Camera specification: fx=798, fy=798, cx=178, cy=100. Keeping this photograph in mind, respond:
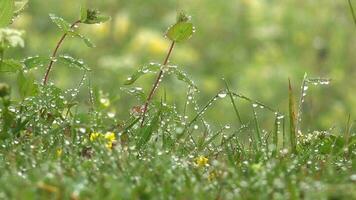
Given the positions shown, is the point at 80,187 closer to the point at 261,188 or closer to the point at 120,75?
the point at 261,188

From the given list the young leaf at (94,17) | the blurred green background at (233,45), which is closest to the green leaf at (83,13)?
the young leaf at (94,17)

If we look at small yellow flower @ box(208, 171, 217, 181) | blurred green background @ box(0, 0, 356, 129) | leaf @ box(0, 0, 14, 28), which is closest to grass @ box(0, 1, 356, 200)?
small yellow flower @ box(208, 171, 217, 181)

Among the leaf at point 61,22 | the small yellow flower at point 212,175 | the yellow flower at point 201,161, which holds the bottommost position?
the small yellow flower at point 212,175

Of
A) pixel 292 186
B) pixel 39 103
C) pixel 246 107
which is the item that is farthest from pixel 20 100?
pixel 246 107

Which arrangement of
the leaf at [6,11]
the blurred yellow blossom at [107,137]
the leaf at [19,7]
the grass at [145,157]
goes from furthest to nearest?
the leaf at [19,7]
the leaf at [6,11]
the blurred yellow blossom at [107,137]
the grass at [145,157]

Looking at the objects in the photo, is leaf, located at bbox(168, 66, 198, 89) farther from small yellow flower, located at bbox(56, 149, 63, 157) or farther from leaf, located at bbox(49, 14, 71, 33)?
small yellow flower, located at bbox(56, 149, 63, 157)

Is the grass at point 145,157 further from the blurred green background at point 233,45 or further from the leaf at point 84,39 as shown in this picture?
the blurred green background at point 233,45
